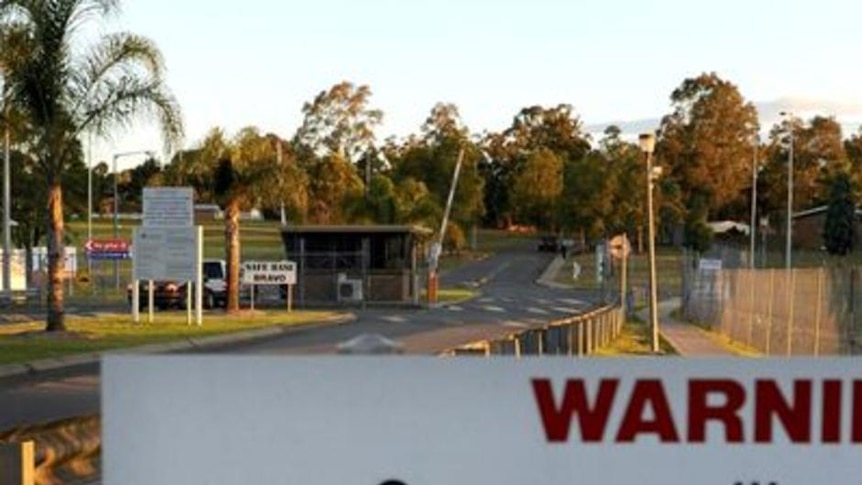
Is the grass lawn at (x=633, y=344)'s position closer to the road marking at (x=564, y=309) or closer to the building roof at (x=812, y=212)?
the road marking at (x=564, y=309)

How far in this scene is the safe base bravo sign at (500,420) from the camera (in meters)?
2.95

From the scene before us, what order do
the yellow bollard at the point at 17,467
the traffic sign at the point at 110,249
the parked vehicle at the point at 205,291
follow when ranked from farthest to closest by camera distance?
the traffic sign at the point at 110,249 → the parked vehicle at the point at 205,291 → the yellow bollard at the point at 17,467

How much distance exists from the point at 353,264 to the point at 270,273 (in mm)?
8912

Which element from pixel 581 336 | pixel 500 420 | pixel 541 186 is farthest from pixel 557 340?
pixel 541 186

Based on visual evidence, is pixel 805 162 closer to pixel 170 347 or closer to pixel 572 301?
pixel 572 301

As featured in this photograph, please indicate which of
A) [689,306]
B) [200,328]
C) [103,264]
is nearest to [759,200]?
[103,264]

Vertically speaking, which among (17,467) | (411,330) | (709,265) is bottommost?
(411,330)

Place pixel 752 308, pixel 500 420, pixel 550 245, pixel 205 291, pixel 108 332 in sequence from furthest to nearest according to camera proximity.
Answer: pixel 550 245 → pixel 205 291 → pixel 752 308 → pixel 108 332 → pixel 500 420

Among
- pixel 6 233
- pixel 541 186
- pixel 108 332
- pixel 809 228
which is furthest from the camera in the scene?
pixel 809 228

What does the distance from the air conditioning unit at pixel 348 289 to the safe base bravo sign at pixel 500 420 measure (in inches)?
1815

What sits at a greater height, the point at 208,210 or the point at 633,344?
the point at 208,210

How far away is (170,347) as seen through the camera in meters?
24.4

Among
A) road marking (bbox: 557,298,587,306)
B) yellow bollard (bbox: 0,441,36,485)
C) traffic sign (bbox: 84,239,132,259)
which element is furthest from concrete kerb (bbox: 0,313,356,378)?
traffic sign (bbox: 84,239,132,259)

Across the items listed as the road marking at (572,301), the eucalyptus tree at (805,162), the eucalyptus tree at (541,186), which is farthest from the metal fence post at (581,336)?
the eucalyptus tree at (805,162)
